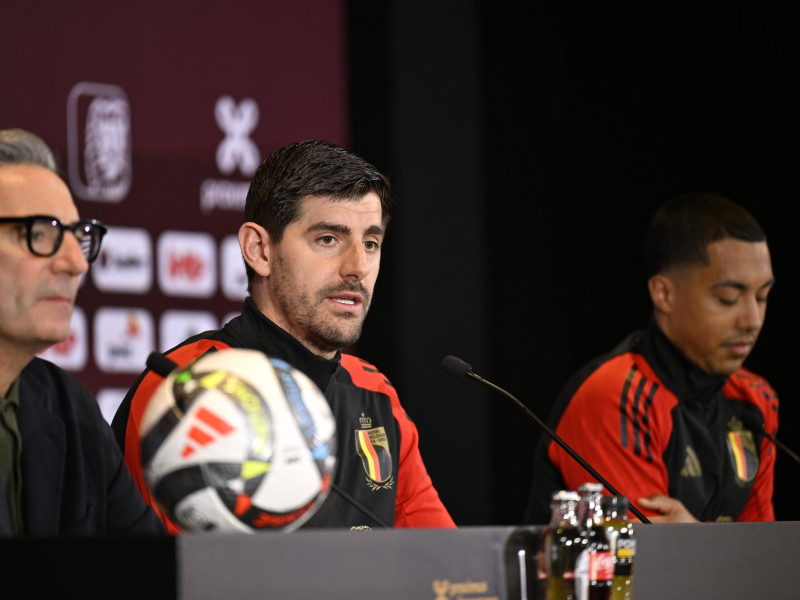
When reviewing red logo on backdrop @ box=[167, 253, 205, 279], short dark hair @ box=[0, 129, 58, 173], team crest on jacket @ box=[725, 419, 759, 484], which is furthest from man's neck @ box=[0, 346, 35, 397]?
team crest on jacket @ box=[725, 419, 759, 484]

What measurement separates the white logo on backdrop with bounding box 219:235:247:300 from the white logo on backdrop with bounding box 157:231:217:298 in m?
0.03

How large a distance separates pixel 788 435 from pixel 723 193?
3.11ft

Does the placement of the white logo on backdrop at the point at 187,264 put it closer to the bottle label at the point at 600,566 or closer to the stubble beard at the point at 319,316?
the stubble beard at the point at 319,316

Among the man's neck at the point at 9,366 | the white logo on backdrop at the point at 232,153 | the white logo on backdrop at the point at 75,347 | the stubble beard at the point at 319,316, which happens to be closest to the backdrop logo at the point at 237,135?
the white logo on backdrop at the point at 232,153

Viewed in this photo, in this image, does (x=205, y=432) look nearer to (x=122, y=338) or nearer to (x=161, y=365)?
(x=161, y=365)

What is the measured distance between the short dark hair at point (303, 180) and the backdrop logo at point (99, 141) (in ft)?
3.60

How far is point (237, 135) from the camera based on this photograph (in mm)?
3539

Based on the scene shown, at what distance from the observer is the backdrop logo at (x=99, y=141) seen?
3.23m

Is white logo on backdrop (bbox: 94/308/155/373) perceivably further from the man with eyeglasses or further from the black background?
the man with eyeglasses

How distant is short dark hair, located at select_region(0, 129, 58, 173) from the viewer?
66.0 inches

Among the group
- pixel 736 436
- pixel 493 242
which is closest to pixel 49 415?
pixel 736 436

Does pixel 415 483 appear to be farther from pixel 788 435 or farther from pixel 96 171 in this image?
pixel 788 435

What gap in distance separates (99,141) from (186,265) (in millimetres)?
452

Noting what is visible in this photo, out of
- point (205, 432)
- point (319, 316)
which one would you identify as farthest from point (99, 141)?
point (205, 432)
